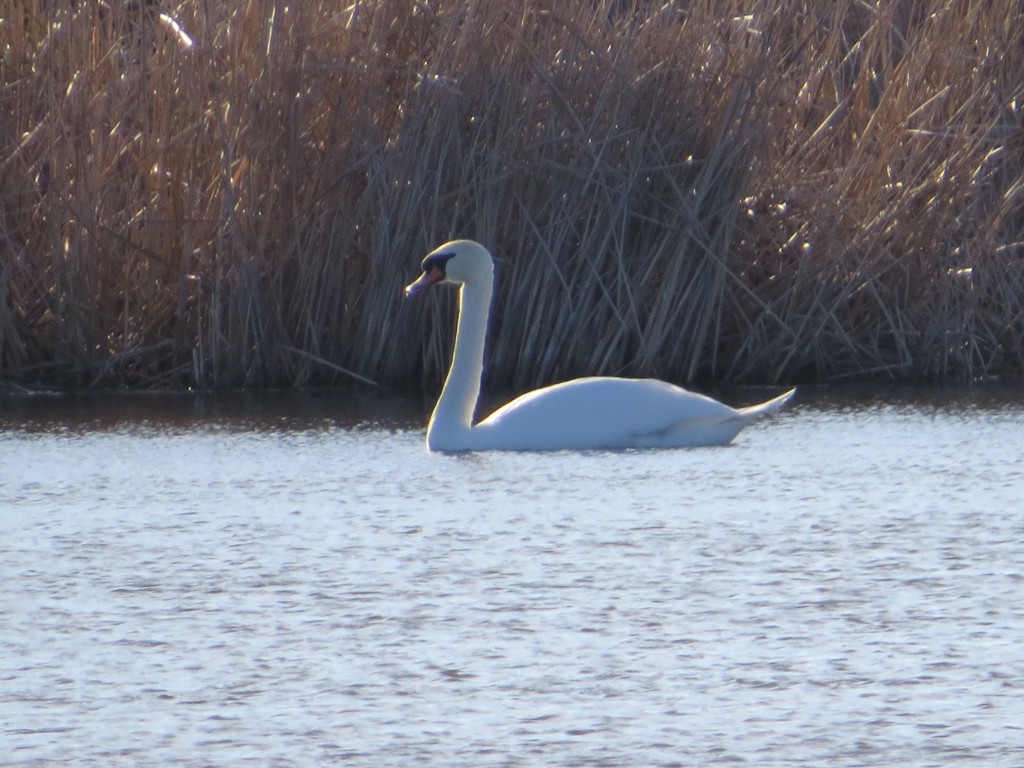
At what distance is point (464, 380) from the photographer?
742cm

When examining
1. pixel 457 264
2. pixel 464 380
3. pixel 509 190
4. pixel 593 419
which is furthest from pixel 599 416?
pixel 509 190

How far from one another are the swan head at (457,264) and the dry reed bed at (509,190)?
1.17 meters

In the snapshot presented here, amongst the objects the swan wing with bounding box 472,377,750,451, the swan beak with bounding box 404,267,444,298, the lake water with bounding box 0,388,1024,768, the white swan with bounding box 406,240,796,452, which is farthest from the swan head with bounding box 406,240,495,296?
the swan wing with bounding box 472,377,750,451

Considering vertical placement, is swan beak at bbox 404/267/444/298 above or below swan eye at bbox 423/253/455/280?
below

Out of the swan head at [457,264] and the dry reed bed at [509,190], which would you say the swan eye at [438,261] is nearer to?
the swan head at [457,264]

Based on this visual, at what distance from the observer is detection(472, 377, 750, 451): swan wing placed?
7.03m

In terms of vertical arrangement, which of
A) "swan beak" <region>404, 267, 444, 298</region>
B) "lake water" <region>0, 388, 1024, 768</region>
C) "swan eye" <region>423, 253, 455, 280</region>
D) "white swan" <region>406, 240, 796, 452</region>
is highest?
"swan eye" <region>423, 253, 455, 280</region>

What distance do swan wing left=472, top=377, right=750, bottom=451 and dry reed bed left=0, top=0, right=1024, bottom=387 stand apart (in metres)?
1.85

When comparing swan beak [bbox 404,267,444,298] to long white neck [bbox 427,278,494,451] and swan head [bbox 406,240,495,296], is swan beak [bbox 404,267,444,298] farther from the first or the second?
long white neck [bbox 427,278,494,451]

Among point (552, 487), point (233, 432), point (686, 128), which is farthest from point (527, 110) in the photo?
point (552, 487)

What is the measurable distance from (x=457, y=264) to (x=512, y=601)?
10.5ft

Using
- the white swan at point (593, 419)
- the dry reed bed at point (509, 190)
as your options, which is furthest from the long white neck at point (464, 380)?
the dry reed bed at point (509, 190)

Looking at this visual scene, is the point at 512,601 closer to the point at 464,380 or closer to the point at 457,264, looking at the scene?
the point at 464,380

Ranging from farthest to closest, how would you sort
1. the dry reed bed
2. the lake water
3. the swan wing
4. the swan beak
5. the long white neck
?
the dry reed bed, the swan beak, the long white neck, the swan wing, the lake water
